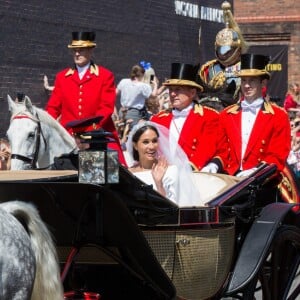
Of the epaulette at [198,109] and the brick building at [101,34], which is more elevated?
the brick building at [101,34]

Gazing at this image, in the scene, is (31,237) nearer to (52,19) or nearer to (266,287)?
(266,287)

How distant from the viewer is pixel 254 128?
7145mm

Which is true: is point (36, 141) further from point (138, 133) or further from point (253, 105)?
point (138, 133)

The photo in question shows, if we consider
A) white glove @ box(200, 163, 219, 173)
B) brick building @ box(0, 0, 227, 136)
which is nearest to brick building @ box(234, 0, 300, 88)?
brick building @ box(0, 0, 227, 136)

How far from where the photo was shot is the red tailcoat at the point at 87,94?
864 centimetres

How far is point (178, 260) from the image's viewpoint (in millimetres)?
5117

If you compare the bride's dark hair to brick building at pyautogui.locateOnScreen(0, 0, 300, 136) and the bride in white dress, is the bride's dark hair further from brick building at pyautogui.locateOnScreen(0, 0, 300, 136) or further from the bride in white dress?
brick building at pyautogui.locateOnScreen(0, 0, 300, 136)

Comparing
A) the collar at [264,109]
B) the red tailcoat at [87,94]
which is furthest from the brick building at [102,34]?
the collar at [264,109]

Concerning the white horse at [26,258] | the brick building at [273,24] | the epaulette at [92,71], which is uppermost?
the brick building at [273,24]

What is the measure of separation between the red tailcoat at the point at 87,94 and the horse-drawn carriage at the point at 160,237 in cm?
262

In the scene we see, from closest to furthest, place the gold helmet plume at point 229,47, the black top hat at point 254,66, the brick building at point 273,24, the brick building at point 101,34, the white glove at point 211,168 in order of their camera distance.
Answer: the white glove at point 211,168
the black top hat at point 254,66
the gold helmet plume at point 229,47
the brick building at point 101,34
the brick building at point 273,24

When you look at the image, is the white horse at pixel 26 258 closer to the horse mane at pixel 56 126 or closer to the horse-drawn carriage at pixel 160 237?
the horse-drawn carriage at pixel 160 237

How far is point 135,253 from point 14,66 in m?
9.64

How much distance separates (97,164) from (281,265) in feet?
6.79
